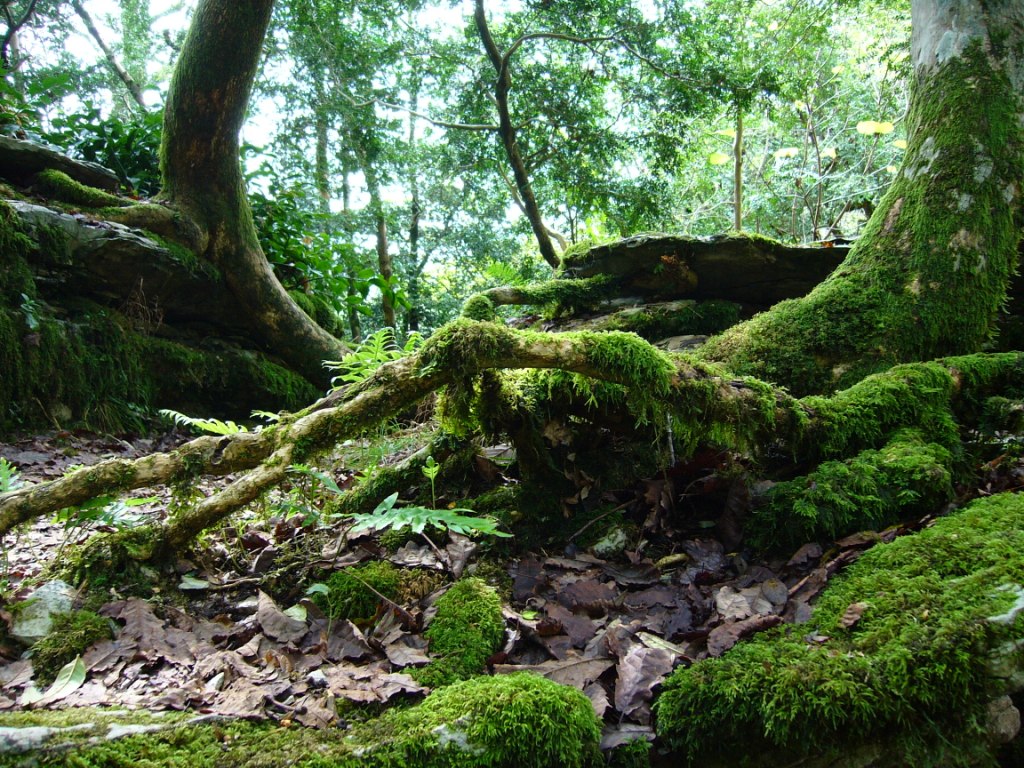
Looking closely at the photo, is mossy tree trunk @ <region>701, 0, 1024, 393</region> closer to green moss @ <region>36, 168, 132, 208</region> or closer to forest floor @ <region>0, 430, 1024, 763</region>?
forest floor @ <region>0, 430, 1024, 763</region>

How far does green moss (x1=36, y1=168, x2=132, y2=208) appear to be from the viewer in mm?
6477

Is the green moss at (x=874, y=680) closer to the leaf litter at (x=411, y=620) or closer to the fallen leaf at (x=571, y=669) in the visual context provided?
the leaf litter at (x=411, y=620)

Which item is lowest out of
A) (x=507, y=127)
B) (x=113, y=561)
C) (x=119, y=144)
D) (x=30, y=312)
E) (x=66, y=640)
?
(x=66, y=640)

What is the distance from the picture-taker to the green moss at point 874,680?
1.54 m

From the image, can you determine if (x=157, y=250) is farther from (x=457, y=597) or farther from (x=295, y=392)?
(x=457, y=597)

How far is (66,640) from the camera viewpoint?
206 cm

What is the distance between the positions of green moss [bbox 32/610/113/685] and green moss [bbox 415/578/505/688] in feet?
3.77

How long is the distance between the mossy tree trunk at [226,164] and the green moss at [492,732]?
6782 mm

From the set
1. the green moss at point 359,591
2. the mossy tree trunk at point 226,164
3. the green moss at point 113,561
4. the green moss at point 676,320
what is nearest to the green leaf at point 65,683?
the green moss at point 113,561

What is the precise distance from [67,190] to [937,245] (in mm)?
8059

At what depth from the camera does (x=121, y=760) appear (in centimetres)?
145

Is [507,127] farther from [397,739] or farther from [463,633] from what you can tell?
[397,739]

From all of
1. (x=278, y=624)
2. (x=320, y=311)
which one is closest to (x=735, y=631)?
(x=278, y=624)

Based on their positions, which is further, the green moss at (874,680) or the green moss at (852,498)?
the green moss at (852,498)
